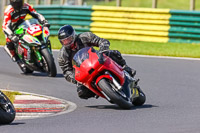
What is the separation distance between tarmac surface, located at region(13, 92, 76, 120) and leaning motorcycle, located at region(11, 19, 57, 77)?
104 inches

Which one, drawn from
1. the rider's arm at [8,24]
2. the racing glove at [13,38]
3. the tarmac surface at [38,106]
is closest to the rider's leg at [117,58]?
the tarmac surface at [38,106]

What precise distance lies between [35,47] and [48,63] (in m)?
0.54

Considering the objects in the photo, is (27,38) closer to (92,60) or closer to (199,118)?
(92,60)

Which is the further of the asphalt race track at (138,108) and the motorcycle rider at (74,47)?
the motorcycle rider at (74,47)

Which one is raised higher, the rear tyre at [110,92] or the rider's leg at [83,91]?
the rear tyre at [110,92]

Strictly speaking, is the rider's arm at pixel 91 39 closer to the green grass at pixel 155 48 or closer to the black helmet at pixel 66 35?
the black helmet at pixel 66 35

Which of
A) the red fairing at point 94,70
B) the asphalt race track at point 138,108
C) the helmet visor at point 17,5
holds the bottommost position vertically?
the asphalt race track at point 138,108

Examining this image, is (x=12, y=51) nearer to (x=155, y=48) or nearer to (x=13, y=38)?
(x=13, y=38)

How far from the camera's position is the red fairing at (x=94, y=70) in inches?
324

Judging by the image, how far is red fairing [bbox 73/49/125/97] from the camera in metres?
8.23

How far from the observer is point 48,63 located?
1218 centimetres

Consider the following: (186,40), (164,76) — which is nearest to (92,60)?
(164,76)

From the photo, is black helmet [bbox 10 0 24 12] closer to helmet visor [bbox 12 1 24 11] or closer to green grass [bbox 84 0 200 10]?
helmet visor [bbox 12 1 24 11]

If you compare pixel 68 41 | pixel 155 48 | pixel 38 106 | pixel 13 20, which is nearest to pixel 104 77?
pixel 38 106
